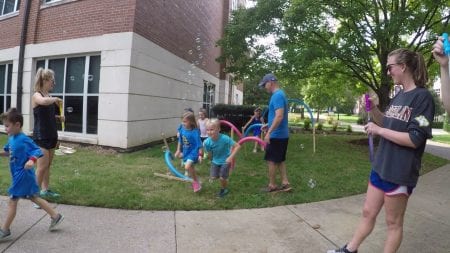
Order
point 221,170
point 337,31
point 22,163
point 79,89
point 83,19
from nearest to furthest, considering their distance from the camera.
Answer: point 22,163 < point 221,170 < point 83,19 < point 79,89 < point 337,31

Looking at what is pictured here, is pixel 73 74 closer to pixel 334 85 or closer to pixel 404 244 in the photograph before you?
pixel 404 244

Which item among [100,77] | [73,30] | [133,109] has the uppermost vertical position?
[73,30]

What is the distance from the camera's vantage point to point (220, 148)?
589 centimetres

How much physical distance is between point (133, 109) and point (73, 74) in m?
2.30

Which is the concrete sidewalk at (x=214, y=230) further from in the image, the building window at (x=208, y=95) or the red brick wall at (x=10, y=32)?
the building window at (x=208, y=95)

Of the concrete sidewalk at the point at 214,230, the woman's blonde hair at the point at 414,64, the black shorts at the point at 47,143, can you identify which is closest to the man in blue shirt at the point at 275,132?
the concrete sidewalk at the point at 214,230

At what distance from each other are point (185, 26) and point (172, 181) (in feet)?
29.9

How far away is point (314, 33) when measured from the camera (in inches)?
494

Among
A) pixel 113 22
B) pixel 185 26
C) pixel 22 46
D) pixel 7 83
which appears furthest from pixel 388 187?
pixel 7 83

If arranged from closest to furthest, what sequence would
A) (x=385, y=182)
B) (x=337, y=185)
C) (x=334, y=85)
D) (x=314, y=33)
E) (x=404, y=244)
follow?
(x=385, y=182)
(x=404, y=244)
(x=337, y=185)
(x=314, y=33)
(x=334, y=85)

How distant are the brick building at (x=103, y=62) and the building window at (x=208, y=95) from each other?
5.17m

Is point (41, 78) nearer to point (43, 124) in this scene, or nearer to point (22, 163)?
point (43, 124)

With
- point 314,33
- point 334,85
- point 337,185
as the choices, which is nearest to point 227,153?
point 337,185

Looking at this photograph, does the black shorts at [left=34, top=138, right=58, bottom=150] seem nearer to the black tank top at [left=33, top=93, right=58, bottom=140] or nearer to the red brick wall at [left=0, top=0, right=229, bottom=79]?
the black tank top at [left=33, top=93, right=58, bottom=140]
